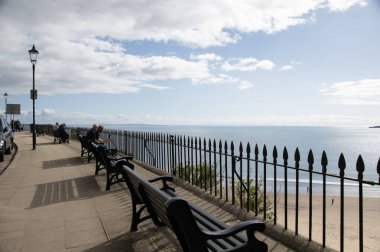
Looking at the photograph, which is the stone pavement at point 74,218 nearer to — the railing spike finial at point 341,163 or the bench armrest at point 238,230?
the railing spike finial at point 341,163

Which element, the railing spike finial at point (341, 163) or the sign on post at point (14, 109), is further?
the sign on post at point (14, 109)

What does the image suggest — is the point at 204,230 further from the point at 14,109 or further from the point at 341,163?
the point at 14,109

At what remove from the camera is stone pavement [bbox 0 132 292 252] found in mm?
4730

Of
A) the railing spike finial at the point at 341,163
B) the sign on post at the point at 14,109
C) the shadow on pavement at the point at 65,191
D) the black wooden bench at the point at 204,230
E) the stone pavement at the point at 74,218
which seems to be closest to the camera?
the black wooden bench at the point at 204,230

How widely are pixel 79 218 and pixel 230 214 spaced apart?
2501 mm

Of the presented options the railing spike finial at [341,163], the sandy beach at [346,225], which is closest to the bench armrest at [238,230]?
the railing spike finial at [341,163]

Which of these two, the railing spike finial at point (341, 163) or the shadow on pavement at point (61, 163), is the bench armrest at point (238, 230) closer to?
the railing spike finial at point (341, 163)

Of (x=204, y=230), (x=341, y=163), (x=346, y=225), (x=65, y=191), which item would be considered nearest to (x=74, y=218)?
(x=65, y=191)

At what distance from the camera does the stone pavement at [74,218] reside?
4.73 m

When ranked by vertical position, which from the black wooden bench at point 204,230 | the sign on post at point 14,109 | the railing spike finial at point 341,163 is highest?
the sign on post at point 14,109

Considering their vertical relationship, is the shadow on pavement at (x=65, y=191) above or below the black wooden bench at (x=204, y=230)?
below

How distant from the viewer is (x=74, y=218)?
6066 mm

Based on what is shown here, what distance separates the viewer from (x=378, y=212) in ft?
95.9

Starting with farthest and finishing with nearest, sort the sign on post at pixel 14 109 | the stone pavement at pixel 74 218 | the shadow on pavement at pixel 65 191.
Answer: the sign on post at pixel 14 109 → the shadow on pavement at pixel 65 191 → the stone pavement at pixel 74 218
